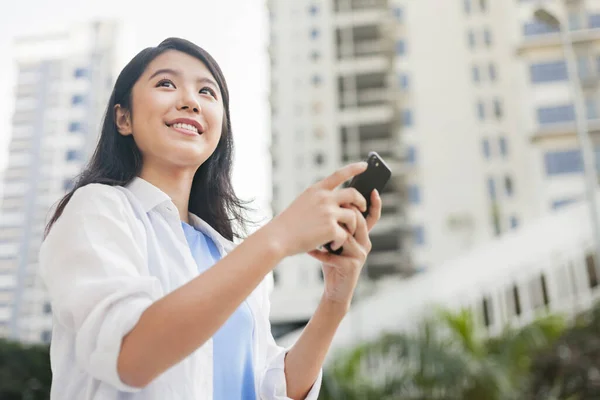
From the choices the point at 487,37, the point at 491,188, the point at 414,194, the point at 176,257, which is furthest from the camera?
the point at 487,37

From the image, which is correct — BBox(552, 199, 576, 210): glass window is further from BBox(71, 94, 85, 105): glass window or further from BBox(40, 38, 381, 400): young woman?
BBox(71, 94, 85, 105): glass window

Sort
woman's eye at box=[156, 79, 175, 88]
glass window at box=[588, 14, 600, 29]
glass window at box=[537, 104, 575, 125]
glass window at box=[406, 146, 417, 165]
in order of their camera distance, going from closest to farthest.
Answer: woman's eye at box=[156, 79, 175, 88] → glass window at box=[537, 104, 575, 125] → glass window at box=[588, 14, 600, 29] → glass window at box=[406, 146, 417, 165]

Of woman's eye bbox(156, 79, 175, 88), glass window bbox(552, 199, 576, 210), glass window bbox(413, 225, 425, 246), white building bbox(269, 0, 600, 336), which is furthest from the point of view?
glass window bbox(413, 225, 425, 246)

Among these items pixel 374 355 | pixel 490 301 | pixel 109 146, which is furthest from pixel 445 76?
pixel 109 146

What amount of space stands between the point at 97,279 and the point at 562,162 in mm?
25886

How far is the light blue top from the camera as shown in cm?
91

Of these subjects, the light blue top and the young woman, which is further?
the light blue top

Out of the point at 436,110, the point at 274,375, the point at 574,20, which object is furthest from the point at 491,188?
the point at 274,375

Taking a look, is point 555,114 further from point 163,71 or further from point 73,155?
point 73,155

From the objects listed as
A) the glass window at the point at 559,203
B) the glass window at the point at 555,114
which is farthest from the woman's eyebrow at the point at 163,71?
the glass window at the point at 555,114

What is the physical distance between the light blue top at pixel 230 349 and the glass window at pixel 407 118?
2854 cm

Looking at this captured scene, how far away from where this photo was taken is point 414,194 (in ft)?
91.5

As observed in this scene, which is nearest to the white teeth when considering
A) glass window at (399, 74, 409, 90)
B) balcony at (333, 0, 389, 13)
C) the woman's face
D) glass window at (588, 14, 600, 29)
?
the woman's face

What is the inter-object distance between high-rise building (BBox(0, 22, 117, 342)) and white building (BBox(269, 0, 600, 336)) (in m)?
14.8
